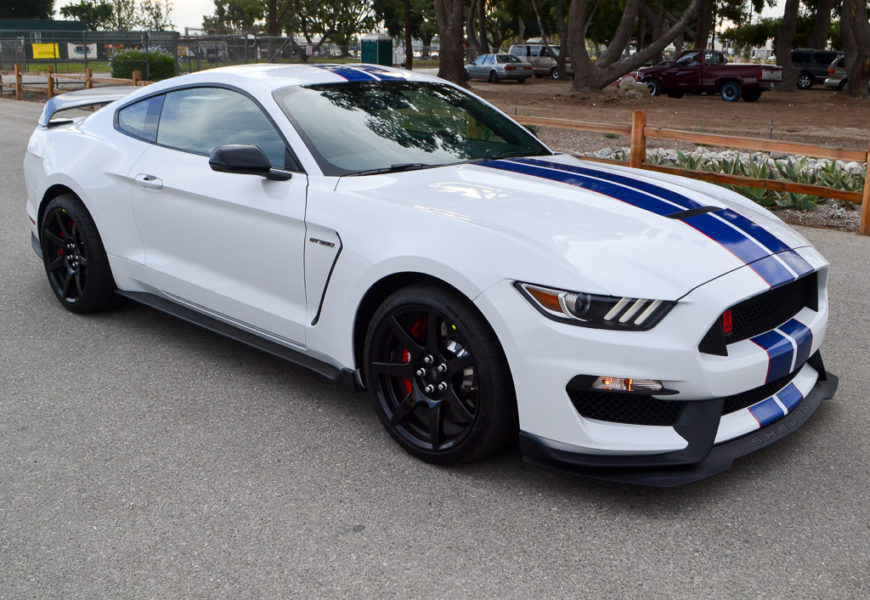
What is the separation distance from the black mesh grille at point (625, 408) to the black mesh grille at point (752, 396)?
0.22 meters

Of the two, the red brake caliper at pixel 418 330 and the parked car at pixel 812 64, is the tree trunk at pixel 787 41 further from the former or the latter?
the red brake caliper at pixel 418 330

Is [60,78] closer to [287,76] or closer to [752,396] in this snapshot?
[287,76]

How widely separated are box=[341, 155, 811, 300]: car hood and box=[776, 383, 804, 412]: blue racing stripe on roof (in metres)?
0.46

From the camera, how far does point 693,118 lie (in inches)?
935

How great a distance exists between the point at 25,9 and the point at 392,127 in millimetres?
105980

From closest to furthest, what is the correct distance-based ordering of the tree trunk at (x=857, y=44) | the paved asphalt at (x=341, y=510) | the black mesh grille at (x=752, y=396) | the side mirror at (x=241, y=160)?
the paved asphalt at (x=341, y=510)
the black mesh grille at (x=752, y=396)
the side mirror at (x=241, y=160)
the tree trunk at (x=857, y=44)

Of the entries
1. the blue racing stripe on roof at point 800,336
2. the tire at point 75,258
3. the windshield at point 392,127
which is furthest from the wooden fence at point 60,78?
the blue racing stripe on roof at point 800,336

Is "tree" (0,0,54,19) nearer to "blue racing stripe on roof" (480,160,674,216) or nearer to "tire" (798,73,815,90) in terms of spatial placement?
"tire" (798,73,815,90)

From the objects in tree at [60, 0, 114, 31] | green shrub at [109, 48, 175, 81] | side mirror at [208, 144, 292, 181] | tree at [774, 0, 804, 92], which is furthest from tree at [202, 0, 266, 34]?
side mirror at [208, 144, 292, 181]

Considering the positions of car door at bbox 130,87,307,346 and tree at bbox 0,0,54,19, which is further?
tree at bbox 0,0,54,19

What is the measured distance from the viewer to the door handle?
4840 millimetres

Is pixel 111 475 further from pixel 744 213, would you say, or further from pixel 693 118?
pixel 693 118

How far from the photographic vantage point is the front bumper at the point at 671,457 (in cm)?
321

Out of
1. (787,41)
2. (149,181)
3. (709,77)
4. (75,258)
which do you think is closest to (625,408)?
(149,181)
